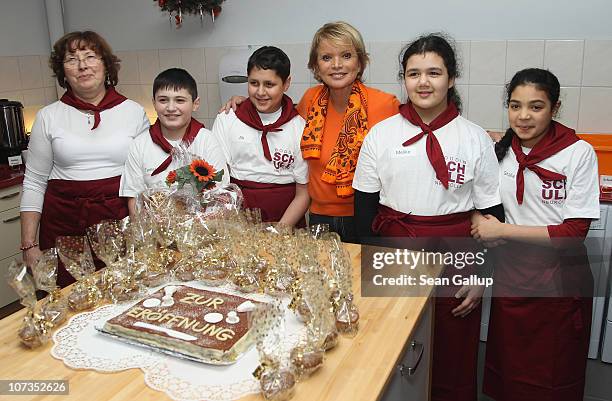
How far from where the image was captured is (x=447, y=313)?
1.96 m

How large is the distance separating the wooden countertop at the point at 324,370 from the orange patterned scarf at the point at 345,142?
0.85 metres

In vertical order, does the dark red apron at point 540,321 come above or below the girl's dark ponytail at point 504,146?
below

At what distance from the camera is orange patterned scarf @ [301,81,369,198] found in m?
2.14

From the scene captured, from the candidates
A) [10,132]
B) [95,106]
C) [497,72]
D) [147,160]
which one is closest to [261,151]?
[147,160]

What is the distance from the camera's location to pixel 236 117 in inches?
91.9

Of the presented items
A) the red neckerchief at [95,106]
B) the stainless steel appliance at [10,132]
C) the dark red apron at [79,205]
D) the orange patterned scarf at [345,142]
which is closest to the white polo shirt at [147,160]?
the dark red apron at [79,205]

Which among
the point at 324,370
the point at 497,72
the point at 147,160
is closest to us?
the point at 324,370

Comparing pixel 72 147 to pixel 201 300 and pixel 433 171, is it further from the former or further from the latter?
pixel 433 171

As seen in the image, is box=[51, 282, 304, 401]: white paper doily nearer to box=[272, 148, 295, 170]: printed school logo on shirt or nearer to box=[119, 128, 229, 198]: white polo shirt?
box=[119, 128, 229, 198]: white polo shirt

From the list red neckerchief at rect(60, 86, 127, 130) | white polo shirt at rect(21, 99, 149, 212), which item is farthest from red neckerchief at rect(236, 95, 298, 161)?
red neckerchief at rect(60, 86, 127, 130)

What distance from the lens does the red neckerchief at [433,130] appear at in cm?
181

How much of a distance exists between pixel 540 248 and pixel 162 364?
136 centimetres

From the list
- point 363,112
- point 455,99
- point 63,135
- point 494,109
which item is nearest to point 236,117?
point 363,112
